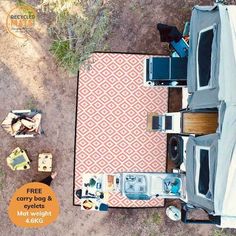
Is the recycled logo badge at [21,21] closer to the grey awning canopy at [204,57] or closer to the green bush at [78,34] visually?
the green bush at [78,34]

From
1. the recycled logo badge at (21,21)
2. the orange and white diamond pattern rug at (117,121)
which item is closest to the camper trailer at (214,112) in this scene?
the orange and white diamond pattern rug at (117,121)

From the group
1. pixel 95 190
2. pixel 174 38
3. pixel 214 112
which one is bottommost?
pixel 95 190

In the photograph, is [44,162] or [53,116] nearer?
[44,162]

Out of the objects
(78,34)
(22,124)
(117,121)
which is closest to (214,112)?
(117,121)

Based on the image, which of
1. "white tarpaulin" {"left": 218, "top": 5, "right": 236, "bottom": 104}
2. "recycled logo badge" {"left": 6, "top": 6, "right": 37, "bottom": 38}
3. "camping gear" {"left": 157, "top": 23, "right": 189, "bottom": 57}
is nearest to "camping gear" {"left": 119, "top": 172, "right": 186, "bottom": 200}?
"white tarpaulin" {"left": 218, "top": 5, "right": 236, "bottom": 104}

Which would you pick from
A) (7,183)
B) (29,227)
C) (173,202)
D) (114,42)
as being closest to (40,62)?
(114,42)

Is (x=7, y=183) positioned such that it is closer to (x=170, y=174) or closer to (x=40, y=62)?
(x=40, y=62)

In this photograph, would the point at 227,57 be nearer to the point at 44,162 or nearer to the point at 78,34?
the point at 78,34
